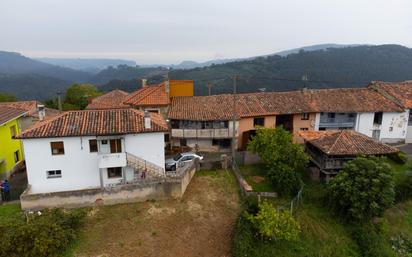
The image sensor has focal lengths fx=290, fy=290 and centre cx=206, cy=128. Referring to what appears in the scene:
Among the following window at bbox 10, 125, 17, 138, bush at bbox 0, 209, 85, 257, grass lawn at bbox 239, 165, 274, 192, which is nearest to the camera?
bush at bbox 0, 209, 85, 257

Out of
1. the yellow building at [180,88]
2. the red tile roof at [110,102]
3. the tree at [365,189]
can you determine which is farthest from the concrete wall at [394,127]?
the red tile roof at [110,102]

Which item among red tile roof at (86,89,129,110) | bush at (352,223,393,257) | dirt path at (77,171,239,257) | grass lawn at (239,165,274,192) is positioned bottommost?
bush at (352,223,393,257)

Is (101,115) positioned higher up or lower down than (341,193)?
higher up

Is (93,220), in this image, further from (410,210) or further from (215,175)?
(410,210)

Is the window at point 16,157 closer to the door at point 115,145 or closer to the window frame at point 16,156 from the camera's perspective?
the window frame at point 16,156

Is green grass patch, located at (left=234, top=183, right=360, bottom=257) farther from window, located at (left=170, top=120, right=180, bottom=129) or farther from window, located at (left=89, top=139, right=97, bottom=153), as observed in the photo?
window, located at (left=170, top=120, right=180, bottom=129)

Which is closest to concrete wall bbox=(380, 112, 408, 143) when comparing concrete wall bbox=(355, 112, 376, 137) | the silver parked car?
concrete wall bbox=(355, 112, 376, 137)

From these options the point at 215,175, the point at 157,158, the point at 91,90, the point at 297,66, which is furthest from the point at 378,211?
the point at 297,66

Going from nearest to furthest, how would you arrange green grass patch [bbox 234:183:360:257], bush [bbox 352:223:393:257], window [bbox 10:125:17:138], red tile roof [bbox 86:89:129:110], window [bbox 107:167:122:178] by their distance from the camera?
green grass patch [bbox 234:183:360:257], bush [bbox 352:223:393:257], window [bbox 107:167:122:178], window [bbox 10:125:17:138], red tile roof [bbox 86:89:129:110]
